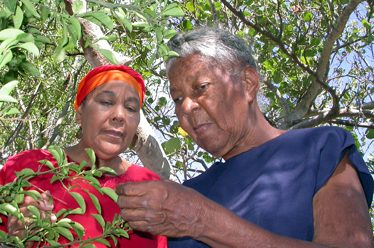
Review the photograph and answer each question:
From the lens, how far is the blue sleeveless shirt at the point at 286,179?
141 centimetres

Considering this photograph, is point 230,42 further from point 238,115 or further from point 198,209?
point 198,209

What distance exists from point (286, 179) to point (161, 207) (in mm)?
598

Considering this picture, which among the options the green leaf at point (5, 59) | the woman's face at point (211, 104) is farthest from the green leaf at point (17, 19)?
the woman's face at point (211, 104)

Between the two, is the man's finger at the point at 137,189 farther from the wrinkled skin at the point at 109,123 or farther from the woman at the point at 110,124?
the wrinkled skin at the point at 109,123

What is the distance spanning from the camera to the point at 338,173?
4.64 feet

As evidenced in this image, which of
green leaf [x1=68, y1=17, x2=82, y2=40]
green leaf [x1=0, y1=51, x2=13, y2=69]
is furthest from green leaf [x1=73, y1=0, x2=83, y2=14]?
green leaf [x1=0, y1=51, x2=13, y2=69]

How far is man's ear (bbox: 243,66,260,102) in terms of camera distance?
6.32 ft

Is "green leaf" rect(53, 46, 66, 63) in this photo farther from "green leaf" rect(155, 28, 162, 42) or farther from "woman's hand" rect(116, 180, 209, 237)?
"woman's hand" rect(116, 180, 209, 237)

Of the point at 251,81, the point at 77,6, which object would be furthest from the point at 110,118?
the point at 77,6

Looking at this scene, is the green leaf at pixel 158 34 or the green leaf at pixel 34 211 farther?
the green leaf at pixel 158 34

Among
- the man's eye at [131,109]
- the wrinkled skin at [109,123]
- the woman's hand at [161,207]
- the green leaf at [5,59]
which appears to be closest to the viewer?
the green leaf at [5,59]

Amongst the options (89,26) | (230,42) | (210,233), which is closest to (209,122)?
(230,42)

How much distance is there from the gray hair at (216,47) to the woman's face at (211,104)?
42mm

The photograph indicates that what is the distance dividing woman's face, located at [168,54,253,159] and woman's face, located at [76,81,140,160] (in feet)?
1.69
